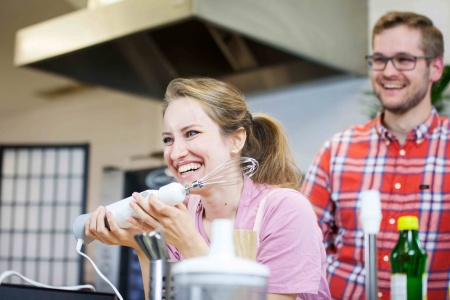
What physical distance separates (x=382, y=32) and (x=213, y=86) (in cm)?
63

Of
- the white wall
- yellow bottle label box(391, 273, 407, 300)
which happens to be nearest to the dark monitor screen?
yellow bottle label box(391, 273, 407, 300)

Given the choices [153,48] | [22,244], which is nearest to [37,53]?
[153,48]

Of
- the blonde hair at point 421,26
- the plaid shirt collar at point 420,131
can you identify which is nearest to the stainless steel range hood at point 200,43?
the blonde hair at point 421,26

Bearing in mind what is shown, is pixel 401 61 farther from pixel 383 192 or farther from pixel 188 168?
pixel 188 168

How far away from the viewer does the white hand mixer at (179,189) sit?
1.02m

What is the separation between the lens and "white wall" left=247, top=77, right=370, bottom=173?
3068 mm

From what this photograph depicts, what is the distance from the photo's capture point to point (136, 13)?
241 centimetres

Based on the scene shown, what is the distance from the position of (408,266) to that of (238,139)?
582 millimetres

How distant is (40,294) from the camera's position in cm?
95

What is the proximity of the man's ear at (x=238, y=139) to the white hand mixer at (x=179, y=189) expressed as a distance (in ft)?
0.07

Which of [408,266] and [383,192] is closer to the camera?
[408,266]

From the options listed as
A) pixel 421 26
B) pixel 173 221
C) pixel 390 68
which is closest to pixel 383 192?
pixel 390 68

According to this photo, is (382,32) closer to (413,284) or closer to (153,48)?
(413,284)

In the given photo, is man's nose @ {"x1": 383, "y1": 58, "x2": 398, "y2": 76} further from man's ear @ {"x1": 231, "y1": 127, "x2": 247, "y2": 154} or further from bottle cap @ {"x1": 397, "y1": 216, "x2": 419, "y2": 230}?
bottle cap @ {"x1": 397, "y1": 216, "x2": 419, "y2": 230}
